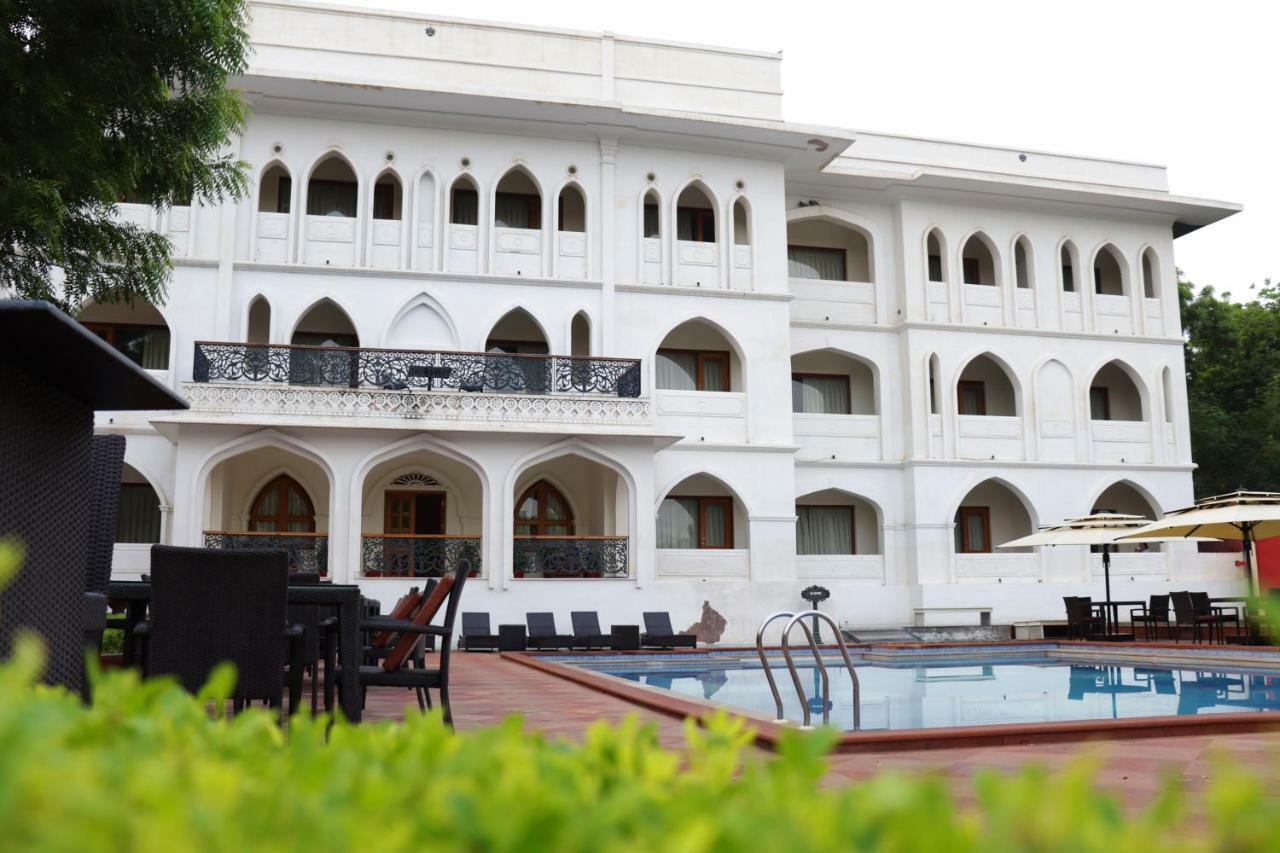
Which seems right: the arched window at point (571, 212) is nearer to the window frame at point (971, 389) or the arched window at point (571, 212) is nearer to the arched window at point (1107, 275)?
the window frame at point (971, 389)

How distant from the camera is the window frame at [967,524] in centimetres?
→ 2470

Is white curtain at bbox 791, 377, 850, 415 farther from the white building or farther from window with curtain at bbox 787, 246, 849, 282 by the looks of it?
window with curtain at bbox 787, 246, 849, 282

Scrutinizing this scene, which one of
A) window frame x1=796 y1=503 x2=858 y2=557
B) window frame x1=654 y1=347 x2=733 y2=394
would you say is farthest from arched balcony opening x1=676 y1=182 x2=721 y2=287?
window frame x1=796 y1=503 x2=858 y2=557

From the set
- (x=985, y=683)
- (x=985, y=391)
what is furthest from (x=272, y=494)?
(x=985, y=391)

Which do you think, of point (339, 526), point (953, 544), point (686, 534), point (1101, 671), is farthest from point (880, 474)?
point (339, 526)

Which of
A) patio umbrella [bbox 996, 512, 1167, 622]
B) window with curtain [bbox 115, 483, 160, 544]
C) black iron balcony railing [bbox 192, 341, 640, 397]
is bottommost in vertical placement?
patio umbrella [bbox 996, 512, 1167, 622]

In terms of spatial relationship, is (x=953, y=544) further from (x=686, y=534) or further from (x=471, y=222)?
(x=471, y=222)

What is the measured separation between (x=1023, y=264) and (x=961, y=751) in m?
21.4

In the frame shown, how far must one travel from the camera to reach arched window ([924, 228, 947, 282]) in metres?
24.1

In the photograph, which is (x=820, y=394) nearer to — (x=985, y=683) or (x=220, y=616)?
(x=985, y=683)

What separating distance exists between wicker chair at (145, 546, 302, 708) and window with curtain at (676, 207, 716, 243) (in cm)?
1911

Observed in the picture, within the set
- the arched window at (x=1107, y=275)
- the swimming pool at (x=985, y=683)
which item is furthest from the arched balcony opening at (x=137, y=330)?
the arched window at (x=1107, y=275)

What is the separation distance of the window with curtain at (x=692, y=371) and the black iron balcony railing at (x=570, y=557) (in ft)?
14.1

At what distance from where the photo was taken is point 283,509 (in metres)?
21.0
